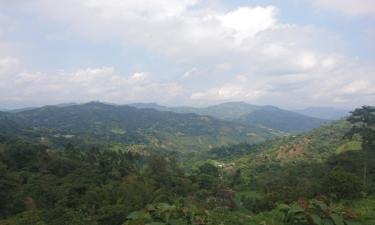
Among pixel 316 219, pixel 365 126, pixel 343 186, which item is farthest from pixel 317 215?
pixel 365 126

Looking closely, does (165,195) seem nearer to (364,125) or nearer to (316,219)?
(316,219)

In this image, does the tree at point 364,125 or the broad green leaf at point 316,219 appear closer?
the broad green leaf at point 316,219

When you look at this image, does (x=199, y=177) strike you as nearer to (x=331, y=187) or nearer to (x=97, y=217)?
(x=97, y=217)

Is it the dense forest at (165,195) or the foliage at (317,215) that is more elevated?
the foliage at (317,215)

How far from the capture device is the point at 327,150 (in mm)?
→ 128250

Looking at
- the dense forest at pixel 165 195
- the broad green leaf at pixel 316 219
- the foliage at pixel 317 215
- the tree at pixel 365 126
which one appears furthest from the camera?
the tree at pixel 365 126

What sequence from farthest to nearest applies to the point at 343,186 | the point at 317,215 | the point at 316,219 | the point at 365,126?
the point at 365,126, the point at 343,186, the point at 317,215, the point at 316,219

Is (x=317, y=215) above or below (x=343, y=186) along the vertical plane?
above

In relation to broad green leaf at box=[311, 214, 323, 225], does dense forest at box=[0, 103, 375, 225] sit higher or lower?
lower

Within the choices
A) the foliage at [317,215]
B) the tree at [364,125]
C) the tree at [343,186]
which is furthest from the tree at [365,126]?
the foliage at [317,215]

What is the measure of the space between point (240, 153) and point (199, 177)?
352ft

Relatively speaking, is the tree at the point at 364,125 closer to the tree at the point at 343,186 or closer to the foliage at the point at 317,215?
the tree at the point at 343,186

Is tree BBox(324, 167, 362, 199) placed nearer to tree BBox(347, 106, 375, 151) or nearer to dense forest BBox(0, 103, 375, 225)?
dense forest BBox(0, 103, 375, 225)

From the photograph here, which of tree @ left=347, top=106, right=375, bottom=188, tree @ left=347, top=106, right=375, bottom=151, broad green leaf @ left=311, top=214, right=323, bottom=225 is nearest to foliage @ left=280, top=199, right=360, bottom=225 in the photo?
broad green leaf @ left=311, top=214, right=323, bottom=225
